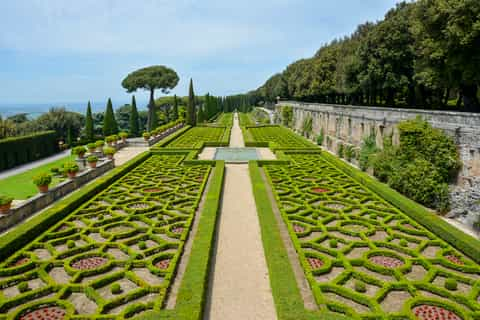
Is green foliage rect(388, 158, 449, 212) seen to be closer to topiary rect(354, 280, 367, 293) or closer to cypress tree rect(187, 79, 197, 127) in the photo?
topiary rect(354, 280, 367, 293)

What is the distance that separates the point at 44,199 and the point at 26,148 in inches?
677

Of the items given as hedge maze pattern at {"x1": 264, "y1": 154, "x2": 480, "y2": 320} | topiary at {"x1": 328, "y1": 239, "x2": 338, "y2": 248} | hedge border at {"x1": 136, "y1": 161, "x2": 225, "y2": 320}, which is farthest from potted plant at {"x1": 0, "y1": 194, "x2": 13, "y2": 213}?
topiary at {"x1": 328, "y1": 239, "x2": 338, "y2": 248}

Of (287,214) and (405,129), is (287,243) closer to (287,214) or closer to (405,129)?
(287,214)

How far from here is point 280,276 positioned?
723 cm

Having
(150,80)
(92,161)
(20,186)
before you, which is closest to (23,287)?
(92,161)

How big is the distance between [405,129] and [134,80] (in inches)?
1744

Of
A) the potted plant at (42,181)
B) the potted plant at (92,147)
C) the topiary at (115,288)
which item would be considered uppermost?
the potted plant at (92,147)

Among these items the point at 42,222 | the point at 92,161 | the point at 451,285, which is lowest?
the point at 451,285

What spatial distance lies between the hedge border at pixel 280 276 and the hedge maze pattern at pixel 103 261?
7.39 feet

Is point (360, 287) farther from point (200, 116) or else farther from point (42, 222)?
point (200, 116)

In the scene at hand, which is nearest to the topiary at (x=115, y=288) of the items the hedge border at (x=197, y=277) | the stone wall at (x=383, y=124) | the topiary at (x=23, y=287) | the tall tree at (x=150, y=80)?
the hedge border at (x=197, y=277)

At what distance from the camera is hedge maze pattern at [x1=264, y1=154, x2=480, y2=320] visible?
6469 millimetres

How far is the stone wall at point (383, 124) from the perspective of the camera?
1211 cm

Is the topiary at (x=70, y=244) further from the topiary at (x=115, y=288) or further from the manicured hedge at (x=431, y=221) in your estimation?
the manicured hedge at (x=431, y=221)
